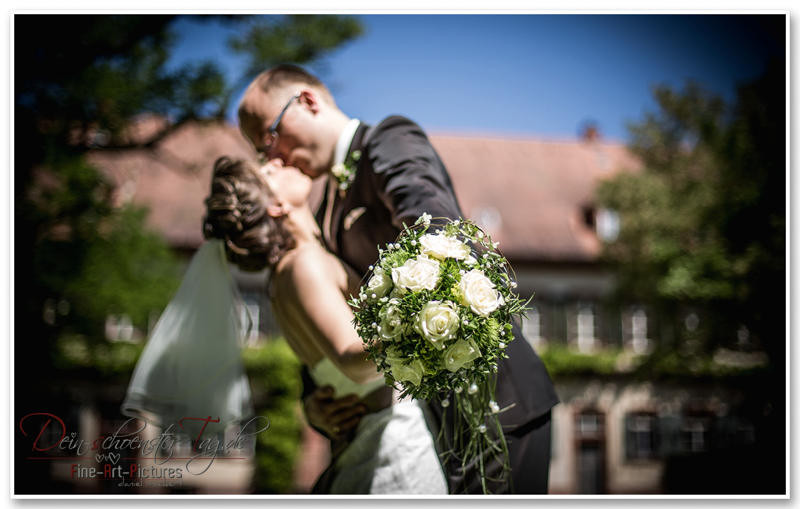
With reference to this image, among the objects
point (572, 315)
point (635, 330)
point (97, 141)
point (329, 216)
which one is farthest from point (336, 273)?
point (635, 330)

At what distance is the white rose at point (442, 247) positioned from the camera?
2385mm

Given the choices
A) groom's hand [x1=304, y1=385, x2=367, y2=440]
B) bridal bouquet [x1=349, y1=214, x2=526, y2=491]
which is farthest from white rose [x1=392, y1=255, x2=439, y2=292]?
groom's hand [x1=304, y1=385, x2=367, y2=440]

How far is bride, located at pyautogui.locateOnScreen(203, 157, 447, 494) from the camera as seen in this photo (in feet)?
9.53

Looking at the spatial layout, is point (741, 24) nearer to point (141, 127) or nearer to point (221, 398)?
point (221, 398)

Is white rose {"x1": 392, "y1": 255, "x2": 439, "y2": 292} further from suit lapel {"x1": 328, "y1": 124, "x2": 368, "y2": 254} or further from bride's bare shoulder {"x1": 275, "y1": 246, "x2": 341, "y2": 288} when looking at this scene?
suit lapel {"x1": 328, "y1": 124, "x2": 368, "y2": 254}

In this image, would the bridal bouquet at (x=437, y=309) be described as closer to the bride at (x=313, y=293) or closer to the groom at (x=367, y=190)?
the groom at (x=367, y=190)

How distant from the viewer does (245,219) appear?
2.98 metres

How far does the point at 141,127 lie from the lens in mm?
12328

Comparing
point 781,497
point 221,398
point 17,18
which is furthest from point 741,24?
point 17,18

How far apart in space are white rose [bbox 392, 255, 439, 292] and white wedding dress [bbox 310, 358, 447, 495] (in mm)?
835

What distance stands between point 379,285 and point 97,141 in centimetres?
940

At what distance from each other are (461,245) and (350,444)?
44.0 inches

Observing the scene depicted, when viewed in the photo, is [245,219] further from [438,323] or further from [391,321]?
[438,323]

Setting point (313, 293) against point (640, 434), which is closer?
point (313, 293)
